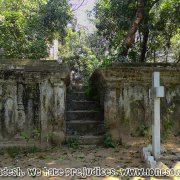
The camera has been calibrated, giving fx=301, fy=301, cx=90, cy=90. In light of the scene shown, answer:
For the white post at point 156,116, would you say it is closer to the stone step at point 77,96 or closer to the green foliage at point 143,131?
the green foliage at point 143,131

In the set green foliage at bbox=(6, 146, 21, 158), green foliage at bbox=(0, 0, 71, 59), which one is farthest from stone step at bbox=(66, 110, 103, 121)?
green foliage at bbox=(0, 0, 71, 59)

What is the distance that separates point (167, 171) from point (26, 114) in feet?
10.5

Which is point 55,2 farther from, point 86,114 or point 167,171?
point 167,171

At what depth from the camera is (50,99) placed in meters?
6.02

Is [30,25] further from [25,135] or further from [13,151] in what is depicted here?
[13,151]

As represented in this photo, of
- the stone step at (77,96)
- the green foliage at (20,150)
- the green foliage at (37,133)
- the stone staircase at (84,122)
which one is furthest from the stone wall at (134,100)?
the stone step at (77,96)

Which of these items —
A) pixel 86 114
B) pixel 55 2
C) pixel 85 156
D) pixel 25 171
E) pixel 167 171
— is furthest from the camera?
pixel 55 2

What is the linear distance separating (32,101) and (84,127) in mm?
1255

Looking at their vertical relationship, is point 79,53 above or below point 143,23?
below

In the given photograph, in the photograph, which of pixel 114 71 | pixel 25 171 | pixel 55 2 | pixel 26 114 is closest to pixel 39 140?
pixel 26 114

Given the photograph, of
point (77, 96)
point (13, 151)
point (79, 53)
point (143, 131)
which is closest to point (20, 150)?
point (13, 151)

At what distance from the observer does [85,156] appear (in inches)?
207

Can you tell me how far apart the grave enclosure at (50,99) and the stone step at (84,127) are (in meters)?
0.36

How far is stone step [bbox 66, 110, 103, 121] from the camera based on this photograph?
6.81 meters
